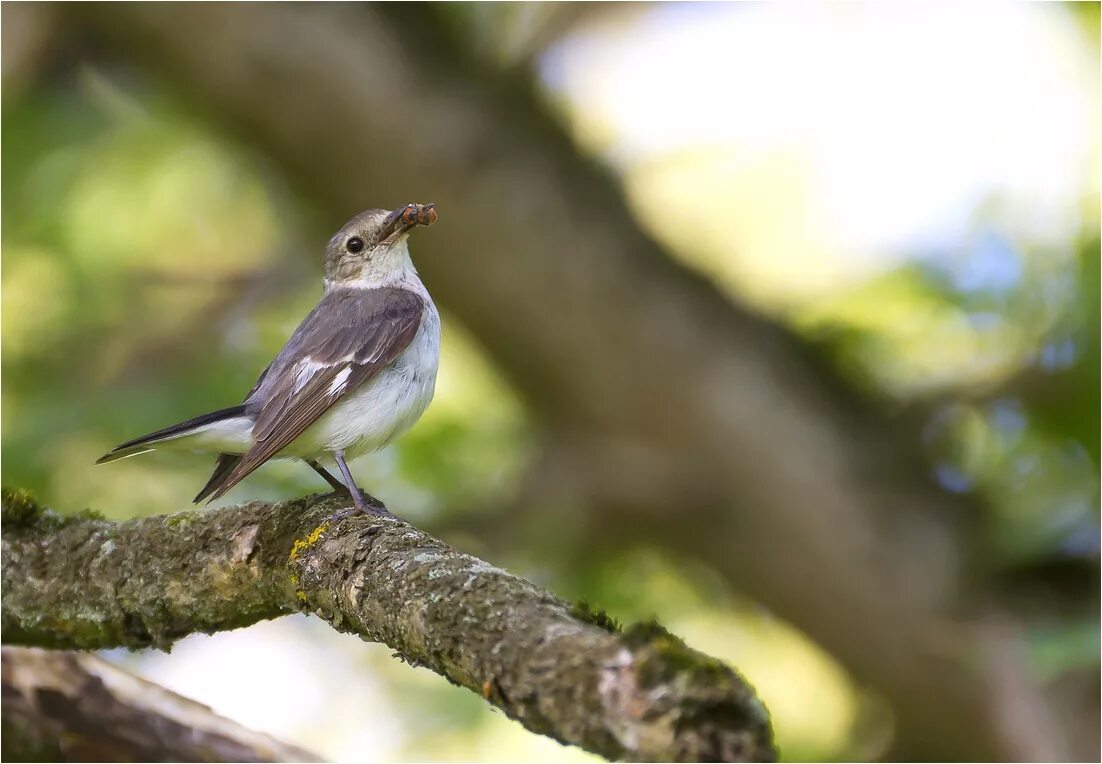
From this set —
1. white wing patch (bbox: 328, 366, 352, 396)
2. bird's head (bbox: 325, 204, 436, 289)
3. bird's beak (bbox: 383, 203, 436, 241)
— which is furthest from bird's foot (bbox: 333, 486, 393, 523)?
bird's head (bbox: 325, 204, 436, 289)

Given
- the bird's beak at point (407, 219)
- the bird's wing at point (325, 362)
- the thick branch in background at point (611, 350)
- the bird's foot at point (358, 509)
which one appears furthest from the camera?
the thick branch in background at point (611, 350)

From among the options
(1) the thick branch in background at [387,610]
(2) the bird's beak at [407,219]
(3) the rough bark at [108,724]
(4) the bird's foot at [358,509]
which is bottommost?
(3) the rough bark at [108,724]

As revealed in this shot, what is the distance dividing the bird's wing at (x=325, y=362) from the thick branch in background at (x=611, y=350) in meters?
2.27

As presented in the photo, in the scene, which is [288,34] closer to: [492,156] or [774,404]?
[492,156]

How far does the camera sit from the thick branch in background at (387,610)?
1.68 metres

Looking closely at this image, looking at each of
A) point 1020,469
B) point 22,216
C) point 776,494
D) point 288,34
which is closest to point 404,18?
point 288,34

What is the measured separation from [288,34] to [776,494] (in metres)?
4.14

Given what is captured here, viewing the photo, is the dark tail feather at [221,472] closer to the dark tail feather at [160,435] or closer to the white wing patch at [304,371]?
the dark tail feather at [160,435]

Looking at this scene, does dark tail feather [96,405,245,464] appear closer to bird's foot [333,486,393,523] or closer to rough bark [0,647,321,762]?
bird's foot [333,486,393,523]

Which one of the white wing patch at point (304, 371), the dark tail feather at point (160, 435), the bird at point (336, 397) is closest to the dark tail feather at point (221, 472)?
the bird at point (336, 397)

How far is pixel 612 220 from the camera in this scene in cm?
716

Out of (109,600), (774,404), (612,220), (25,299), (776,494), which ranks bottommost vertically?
(109,600)

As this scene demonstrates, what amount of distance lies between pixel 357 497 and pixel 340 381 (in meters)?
0.59

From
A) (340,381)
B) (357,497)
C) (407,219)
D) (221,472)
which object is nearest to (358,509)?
(357,497)
